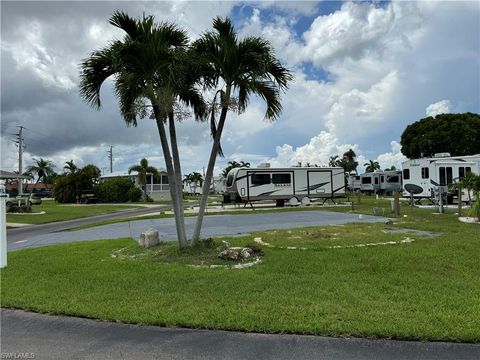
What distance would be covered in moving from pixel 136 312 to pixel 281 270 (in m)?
2.80

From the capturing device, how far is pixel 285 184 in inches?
1121

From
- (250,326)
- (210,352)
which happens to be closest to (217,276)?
(250,326)

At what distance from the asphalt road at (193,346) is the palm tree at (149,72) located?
4.56 meters

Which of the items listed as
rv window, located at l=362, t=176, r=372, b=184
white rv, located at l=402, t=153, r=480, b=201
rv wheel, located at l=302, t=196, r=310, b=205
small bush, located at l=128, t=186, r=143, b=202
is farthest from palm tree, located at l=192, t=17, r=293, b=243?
small bush, located at l=128, t=186, r=143, b=202

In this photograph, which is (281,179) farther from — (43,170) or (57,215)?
(43,170)

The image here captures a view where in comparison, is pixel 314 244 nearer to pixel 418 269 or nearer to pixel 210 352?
pixel 418 269

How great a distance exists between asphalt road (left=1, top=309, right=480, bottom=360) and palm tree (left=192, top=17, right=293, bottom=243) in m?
4.78

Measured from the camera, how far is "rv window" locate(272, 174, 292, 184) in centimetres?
2828

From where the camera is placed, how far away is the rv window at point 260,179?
27844 millimetres

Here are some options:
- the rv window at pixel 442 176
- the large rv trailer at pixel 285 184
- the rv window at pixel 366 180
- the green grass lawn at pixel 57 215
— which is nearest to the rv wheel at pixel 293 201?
the large rv trailer at pixel 285 184

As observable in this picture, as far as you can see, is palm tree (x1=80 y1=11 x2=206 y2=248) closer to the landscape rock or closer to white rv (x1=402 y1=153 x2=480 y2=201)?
the landscape rock

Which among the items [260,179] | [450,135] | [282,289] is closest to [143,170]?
[260,179]

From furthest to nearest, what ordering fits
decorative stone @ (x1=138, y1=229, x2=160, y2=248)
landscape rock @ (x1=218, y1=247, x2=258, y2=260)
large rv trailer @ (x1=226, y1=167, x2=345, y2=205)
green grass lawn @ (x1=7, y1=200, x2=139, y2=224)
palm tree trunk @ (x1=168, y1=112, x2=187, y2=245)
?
1. large rv trailer @ (x1=226, y1=167, x2=345, y2=205)
2. green grass lawn @ (x1=7, y1=200, x2=139, y2=224)
3. decorative stone @ (x1=138, y1=229, x2=160, y2=248)
4. palm tree trunk @ (x1=168, y1=112, x2=187, y2=245)
5. landscape rock @ (x1=218, y1=247, x2=258, y2=260)

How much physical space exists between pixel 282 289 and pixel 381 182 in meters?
44.2
